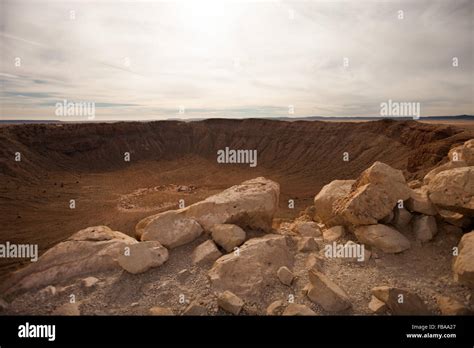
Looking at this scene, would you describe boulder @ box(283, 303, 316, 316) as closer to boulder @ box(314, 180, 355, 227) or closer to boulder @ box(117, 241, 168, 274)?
boulder @ box(117, 241, 168, 274)

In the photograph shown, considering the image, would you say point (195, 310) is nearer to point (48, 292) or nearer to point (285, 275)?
point (285, 275)

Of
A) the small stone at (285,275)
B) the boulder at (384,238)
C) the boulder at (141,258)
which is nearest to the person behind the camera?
the small stone at (285,275)

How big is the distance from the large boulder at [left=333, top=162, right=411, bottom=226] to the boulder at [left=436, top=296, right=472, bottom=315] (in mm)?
1739

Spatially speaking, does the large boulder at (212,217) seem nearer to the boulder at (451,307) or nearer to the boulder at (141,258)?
the boulder at (141,258)

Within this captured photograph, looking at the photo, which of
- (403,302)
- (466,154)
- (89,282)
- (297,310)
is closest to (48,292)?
(89,282)

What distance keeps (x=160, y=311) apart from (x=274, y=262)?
2.09 metres

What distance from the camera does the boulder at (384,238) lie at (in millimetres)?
5598

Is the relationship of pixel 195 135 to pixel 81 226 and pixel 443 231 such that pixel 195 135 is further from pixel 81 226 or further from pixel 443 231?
pixel 443 231

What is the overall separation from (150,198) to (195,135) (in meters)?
24.0

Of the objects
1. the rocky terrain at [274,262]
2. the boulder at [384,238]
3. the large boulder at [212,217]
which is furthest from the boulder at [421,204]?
the large boulder at [212,217]

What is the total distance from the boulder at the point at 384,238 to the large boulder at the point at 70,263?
4.45m

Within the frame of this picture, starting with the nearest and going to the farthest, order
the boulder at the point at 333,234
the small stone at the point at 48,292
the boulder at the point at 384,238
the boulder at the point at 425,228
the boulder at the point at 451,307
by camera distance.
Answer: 1. the boulder at the point at 451,307
2. the small stone at the point at 48,292
3. the boulder at the point at 384,238
4. the boulder at the point at 425,228
5. the boulder at the point at 333,234

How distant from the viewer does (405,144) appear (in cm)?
2686
